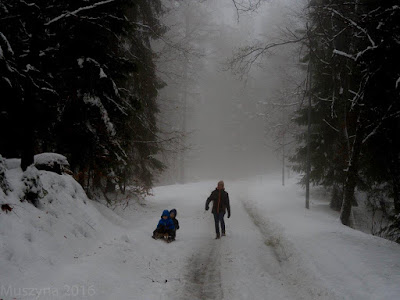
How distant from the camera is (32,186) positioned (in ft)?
21.5

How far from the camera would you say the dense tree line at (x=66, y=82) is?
6875 millimetres

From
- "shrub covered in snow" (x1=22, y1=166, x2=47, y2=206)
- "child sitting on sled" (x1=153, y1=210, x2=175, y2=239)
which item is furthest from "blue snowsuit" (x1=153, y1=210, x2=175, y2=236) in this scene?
"shrub covered in snow" (x1=22, y1=166, x2=47, y2=206)

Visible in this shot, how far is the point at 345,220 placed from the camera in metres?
12.3

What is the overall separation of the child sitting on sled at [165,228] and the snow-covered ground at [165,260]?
0.30m

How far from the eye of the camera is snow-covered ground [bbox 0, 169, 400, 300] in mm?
4891

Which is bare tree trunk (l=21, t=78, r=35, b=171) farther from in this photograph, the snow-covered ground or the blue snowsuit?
the blue snowsuit

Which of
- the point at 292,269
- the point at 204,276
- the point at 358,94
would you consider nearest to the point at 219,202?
the point at 292,269

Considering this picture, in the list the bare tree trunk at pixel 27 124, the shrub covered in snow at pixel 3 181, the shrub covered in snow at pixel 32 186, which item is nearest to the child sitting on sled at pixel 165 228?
the shrub covered in snow at pixel 32 186

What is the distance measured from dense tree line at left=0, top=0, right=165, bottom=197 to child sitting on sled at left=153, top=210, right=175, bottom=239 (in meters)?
2.75

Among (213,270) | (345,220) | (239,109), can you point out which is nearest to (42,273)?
(213,270)

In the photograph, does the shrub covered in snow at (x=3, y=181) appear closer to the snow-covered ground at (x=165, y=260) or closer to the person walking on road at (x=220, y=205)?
the snow-covered ground at (x=165, y=260)

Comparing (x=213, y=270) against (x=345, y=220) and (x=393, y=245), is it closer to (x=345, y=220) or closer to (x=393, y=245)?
(x=393, y=245)

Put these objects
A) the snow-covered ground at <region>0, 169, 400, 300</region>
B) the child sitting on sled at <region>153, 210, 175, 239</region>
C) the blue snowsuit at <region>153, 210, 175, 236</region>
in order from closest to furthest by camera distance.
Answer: the snow-covered ground at <region>0, 169, 400, 300</region>, the child sitting on sled at <region>153, 210, 175, 239</region>, the blue snowsuit at <region>153, 210, 175, 236</region>

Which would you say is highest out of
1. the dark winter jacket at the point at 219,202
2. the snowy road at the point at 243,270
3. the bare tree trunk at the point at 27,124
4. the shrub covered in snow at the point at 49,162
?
the bare tree trunk at the point at 27,124
